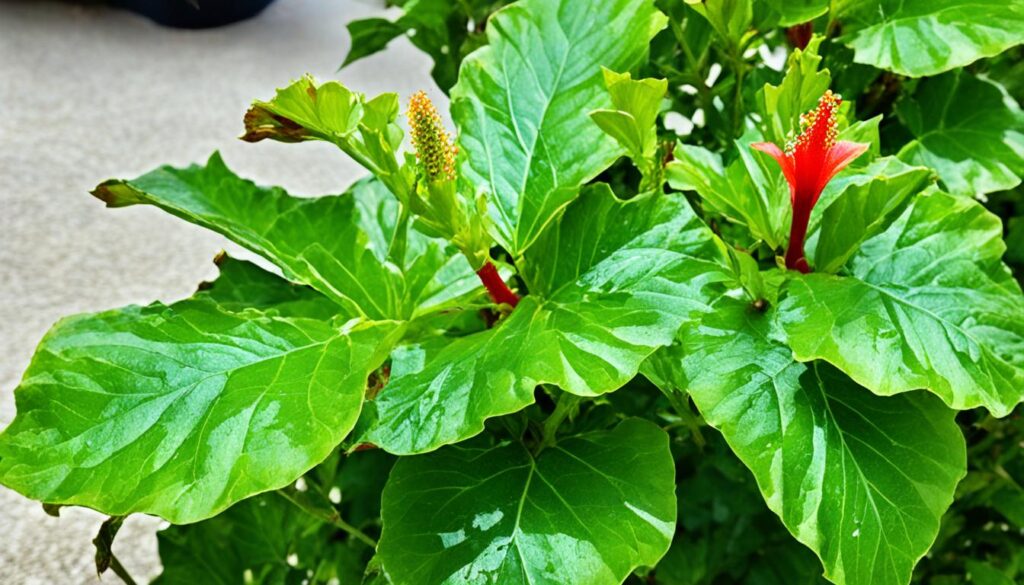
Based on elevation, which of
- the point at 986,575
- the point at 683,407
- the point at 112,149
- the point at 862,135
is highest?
the point at 862,135

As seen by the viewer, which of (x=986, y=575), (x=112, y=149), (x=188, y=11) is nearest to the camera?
(x=986, y=575)

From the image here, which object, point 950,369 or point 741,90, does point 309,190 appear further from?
point 950,369

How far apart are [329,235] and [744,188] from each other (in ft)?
0.75

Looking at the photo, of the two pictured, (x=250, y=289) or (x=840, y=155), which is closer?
(x=840, y=155)

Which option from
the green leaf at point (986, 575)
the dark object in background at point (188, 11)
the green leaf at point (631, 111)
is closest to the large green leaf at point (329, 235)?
the green leaf at point (631, 111)

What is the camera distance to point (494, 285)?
457 mm

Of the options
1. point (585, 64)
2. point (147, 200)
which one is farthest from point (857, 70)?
point (147, 200)

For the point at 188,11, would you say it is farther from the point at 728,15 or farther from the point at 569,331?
the point at 569,331

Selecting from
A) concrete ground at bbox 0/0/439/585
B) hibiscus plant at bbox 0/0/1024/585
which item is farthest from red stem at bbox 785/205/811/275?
concrete ground at bbox 0/0/439/585

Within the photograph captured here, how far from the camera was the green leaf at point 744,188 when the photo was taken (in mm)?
443

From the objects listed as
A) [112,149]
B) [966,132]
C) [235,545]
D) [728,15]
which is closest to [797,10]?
[728,15]

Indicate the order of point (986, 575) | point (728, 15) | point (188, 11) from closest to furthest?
point (728, 15) → point (986, 575) → point (188, 11)

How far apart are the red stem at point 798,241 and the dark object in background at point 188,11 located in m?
2.39

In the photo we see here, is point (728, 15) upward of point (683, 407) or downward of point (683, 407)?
upward
